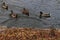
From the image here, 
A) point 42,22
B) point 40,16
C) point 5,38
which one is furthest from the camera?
point 40,16

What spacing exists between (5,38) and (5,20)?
4.84 metres

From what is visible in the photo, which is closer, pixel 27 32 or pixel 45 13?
pixel 27 32

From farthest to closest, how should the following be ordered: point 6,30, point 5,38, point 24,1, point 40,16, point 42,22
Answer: point 24,1 → point 40,16 → point 42,22 → point 6,30 → point 5,38

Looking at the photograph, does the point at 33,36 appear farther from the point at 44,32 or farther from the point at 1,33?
the point at 1,33

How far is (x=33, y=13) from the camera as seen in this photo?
56.2 ft

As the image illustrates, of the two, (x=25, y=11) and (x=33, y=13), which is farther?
(x=25, y=11)

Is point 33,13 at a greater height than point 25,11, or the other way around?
point 25,11

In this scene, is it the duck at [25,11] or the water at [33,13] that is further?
the duck at [25,11]

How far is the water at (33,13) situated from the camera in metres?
15.4

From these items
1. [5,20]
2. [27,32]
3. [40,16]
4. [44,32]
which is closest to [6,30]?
[27,32]

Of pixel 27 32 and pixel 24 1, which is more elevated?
pixel 24 1

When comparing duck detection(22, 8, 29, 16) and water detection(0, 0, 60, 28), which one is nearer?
water detection(0, 0, 60, 28)

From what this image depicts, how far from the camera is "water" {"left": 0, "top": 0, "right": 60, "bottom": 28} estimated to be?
15.4m

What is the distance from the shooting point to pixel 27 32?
38.7 feet
